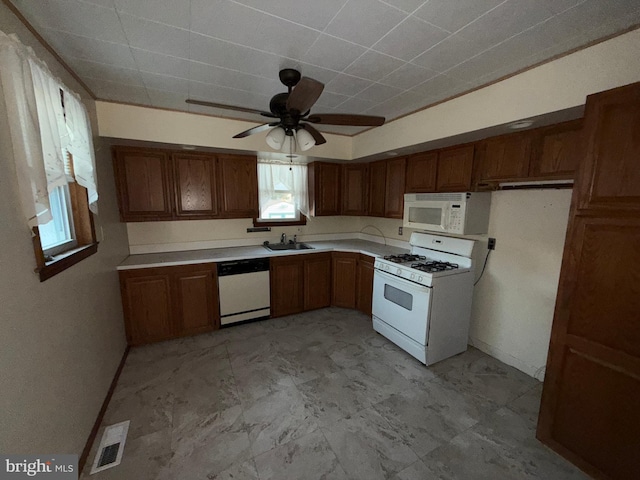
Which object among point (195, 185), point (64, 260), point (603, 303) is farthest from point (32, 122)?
point (603, 303)

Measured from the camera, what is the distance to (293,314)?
140 inches

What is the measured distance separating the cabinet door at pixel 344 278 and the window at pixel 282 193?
2.94ft

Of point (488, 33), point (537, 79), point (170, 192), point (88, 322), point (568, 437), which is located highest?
point (488, 33)

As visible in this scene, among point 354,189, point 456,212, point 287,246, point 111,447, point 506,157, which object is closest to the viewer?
point 111,447

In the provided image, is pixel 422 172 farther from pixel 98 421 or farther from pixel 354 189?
pixel 98 421

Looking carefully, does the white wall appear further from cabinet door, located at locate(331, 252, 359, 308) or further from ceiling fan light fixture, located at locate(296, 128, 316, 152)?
ceiling fan light fixture, located at locate(296, 128, 316, 152)

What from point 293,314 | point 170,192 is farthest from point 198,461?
point 170,192

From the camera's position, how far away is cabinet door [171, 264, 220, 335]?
114 inches

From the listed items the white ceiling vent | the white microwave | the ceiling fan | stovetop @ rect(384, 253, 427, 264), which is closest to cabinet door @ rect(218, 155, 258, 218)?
A: the ceiling fan

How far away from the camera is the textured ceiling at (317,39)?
129cm

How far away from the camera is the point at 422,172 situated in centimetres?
299

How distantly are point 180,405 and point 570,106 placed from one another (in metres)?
3.44

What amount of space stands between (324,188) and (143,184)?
7.44 ft

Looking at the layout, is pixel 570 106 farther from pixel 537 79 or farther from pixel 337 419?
pixel 337 419
